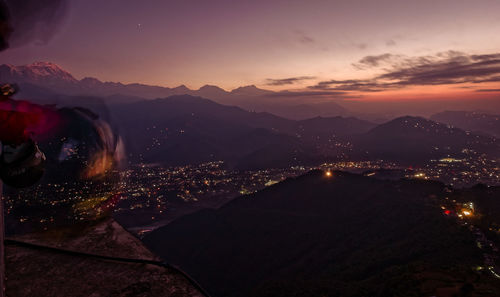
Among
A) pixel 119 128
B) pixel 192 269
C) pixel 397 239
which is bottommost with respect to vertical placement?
pixel 192 269

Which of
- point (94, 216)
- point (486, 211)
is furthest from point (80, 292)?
point (486, 211)

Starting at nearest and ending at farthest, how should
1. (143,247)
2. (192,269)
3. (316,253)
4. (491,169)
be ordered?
1. (143,247)
2. (316,253)
3. (192,269)
4. (491,169)

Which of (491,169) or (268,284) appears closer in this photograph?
(268,284)

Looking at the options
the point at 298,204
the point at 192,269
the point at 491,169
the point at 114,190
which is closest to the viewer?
the point at 114,190

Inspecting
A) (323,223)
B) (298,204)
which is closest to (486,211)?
(323,223)

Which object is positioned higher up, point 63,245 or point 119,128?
point 119,128

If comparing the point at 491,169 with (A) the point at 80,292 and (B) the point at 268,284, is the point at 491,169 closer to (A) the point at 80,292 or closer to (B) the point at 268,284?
(B) the point at 268,284

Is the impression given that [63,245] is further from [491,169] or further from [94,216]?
[491,169]
